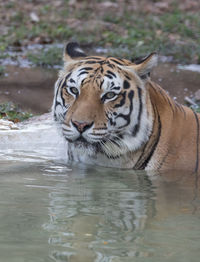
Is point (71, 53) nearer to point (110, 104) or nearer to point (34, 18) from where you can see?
point (110, 104)

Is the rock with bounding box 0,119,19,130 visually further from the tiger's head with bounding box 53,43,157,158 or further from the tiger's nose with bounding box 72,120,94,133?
the tiger's nose with bounding box 72,120,94,133

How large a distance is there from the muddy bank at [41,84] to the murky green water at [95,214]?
8.65 feet

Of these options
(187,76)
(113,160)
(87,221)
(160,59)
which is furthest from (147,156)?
(160,59)

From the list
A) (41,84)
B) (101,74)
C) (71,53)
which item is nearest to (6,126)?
(71,53)

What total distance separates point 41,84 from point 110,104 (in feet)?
13.3

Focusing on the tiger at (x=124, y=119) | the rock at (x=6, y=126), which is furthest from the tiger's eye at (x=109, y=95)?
the rock at (x=6, y=126)

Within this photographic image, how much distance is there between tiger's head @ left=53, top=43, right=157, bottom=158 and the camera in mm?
4125

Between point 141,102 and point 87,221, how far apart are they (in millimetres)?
1295

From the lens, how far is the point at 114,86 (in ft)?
13.9

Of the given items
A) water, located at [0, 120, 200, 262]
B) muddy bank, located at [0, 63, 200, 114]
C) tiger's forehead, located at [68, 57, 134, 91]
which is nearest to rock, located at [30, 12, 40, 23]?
muddy bank, located at [0, 63, 200, 114]

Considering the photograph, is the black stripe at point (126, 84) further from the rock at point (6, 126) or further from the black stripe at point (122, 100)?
the rock at point (6, 126)

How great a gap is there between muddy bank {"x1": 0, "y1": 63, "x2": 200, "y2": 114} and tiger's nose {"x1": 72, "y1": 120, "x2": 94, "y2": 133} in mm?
2815

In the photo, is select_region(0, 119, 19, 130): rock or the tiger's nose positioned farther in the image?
select_region(0, 119, 19, 130): rock

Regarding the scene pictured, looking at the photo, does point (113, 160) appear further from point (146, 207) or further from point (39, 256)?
point (39, 256)
